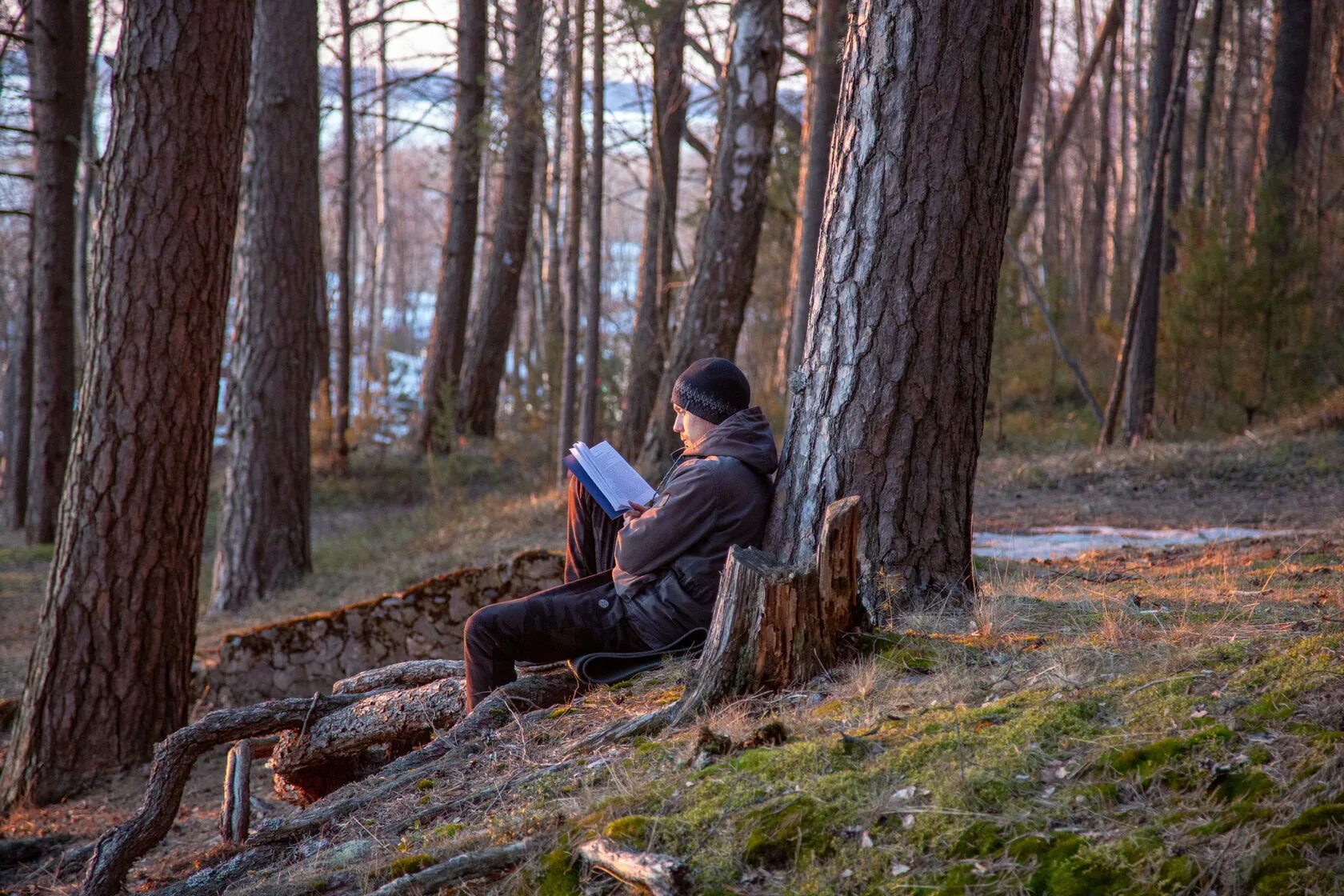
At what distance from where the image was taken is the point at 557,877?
2484mm

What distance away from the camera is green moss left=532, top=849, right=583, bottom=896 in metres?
2.45

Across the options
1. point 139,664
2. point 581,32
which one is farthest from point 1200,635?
point 581,32

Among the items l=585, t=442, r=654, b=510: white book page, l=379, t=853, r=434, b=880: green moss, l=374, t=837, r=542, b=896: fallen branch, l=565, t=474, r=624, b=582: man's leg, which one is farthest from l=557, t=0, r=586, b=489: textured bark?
l=374, t=837, r=542, b=896: fallen branch

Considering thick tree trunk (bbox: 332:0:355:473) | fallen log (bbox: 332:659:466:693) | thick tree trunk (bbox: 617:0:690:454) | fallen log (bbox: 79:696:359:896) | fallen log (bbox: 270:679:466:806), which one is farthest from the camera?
thick tree trunk (bbox: 332:0:355:473)

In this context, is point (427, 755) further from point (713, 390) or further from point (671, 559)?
point (713, 390)

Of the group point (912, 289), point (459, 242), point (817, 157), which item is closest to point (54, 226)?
point (459, 242)

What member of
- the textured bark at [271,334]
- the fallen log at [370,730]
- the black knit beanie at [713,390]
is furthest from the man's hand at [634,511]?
the textured bark at [271,334]

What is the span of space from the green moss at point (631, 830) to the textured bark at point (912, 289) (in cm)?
156

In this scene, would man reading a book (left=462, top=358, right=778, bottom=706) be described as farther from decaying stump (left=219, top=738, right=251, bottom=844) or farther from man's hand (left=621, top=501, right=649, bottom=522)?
decaying stump (left=219, top=738, right=251, bottom=844)

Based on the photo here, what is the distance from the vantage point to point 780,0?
8.95 meters

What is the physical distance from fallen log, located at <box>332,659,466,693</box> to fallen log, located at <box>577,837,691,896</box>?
2.27m

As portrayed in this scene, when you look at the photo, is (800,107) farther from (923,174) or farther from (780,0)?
(923,174)

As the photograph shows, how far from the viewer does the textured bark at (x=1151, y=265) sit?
404 inches

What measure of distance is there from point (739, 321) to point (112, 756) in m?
6.01
